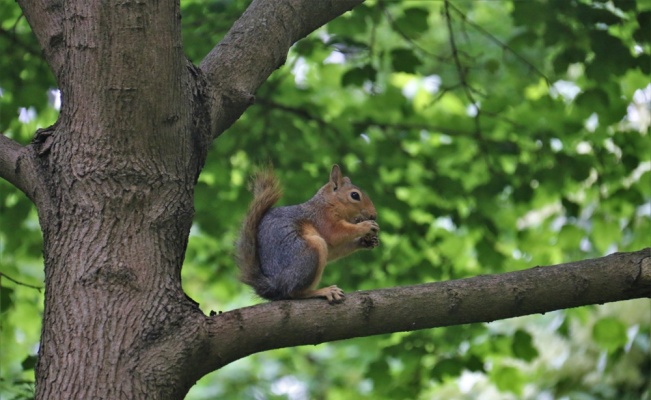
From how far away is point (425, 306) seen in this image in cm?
228

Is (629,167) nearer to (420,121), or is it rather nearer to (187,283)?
(420,121)

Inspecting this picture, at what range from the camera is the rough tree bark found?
2111mm

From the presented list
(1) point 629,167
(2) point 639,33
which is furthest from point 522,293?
(1) point 629,167

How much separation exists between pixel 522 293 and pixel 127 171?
3.66 feet

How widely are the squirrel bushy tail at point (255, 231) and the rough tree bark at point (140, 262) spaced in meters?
0.74

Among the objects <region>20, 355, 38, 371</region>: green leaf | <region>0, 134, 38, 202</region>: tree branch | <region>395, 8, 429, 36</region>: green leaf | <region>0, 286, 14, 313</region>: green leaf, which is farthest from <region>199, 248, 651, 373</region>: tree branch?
<region>395, 8, 429, 36</region>: green leaf

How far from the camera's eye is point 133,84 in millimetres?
2256

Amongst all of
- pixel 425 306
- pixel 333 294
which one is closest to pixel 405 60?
pixel 333 294

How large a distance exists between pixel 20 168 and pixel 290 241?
3.45 feet

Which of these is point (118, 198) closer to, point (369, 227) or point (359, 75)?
point (369, 227)

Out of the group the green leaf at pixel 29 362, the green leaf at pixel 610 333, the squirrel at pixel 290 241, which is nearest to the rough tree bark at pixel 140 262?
the squirrel at pixel 290 241

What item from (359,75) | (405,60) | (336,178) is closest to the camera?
(336,178)

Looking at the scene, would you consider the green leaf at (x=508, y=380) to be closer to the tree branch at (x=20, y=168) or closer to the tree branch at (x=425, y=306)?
the tree branch at (x=425, y=306)

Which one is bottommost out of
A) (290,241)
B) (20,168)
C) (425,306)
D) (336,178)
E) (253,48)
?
(425,306)
